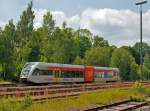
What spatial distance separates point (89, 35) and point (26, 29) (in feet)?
215

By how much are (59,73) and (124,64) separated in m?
51.0

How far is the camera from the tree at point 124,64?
9556 centimetres

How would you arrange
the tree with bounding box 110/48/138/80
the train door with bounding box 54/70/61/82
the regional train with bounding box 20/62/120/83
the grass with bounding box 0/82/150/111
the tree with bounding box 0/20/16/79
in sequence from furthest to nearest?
the tree with bounding box 110/48/138/80 < the tree with bounding box 0/20/16/79 < the train door with bounding box 54/70/61/82 < the regional train with bounding box 20/62/120/83 < the grass with bounding box 0/82/150/111

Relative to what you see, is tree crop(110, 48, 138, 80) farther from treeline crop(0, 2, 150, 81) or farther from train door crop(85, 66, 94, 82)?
train door crop(85, 66, 94, 82)

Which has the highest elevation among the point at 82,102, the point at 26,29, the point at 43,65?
the point at 26,29

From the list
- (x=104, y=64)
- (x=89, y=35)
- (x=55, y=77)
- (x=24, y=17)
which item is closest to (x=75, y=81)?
(x=55, y=77)

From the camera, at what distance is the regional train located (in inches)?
1721

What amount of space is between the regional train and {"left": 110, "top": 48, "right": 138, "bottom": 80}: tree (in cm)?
3423

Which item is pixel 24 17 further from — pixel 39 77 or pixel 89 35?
pixel 89 35

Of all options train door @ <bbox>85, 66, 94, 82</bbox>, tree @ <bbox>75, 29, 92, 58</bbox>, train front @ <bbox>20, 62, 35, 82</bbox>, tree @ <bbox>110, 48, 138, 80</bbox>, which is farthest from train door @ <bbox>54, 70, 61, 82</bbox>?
tree @ <bbox>75, 29, 92, 58</bbox>

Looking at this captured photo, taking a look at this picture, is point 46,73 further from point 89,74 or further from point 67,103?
point 67,103

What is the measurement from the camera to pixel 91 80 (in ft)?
188

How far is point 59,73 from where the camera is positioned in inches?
1876

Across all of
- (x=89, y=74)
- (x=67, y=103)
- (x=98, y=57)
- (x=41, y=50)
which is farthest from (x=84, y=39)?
(x=67, y=103)
